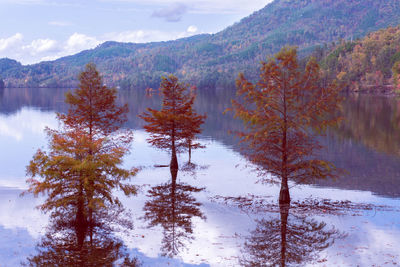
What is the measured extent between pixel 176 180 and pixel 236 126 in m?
49.8

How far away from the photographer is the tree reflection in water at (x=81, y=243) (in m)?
20.6

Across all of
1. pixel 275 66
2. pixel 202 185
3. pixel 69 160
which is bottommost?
pixel 202 185

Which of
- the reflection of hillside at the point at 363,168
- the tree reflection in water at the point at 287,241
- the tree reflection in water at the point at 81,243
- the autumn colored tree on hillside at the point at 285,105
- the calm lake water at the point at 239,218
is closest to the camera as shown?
the tree reflection in water at the point at 81,243

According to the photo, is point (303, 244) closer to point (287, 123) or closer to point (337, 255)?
point (337, 255)

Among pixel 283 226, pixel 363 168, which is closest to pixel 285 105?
pixel 283 226

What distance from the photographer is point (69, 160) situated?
23.2 metres

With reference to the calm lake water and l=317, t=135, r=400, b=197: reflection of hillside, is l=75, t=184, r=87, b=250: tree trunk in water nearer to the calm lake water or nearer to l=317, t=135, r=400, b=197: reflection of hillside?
the calm lake water

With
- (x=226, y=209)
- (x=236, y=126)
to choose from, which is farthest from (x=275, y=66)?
(x=236, y=126)

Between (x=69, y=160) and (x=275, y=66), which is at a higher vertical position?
(x=275, y=66)

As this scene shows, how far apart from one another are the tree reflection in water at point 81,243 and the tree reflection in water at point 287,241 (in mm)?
6552

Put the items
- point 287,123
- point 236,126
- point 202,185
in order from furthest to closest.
A: point 236,126 < point 202,185 < point 287,123

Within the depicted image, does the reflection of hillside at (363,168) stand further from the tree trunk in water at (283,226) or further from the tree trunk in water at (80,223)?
the tree trunk in water at (80,223)

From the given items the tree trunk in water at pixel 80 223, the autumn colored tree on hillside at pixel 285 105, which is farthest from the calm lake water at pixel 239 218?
the autumn colored tree on hillside at pixel 285 105

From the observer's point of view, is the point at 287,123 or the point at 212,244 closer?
the point at 212,244
